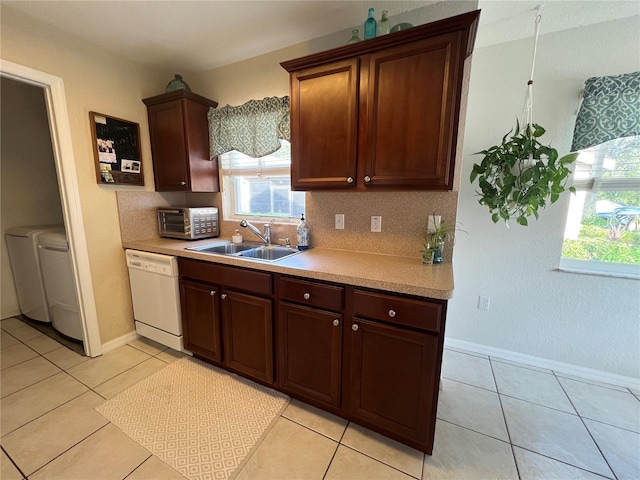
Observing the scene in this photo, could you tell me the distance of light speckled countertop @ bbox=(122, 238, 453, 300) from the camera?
123cm

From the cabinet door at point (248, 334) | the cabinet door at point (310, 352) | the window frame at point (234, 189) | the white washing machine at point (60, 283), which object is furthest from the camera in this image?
the window frame at point (234, 189)

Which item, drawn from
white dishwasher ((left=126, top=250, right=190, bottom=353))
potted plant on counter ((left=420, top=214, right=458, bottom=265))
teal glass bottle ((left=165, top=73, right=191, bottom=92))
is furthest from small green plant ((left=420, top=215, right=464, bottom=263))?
teal glass bottle ((left=165, top=73, right=191, bottom=92))

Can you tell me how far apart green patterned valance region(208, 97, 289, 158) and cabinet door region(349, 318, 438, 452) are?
1.59m

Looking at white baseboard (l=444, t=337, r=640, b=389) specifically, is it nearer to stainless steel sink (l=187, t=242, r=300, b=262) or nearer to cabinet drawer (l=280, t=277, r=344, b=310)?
cabinet drawer (l=280, t=277, r=344, b=310)

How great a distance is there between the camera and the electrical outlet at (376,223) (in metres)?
1.91

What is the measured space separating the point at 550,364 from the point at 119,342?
145 inches

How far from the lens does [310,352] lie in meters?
1.55

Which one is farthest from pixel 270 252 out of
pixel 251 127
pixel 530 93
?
pixel 530 93

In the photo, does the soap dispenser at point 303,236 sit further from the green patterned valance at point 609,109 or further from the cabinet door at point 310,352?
the green patterned valance at point 609,109

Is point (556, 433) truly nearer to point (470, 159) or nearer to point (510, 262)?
point (510, 262)

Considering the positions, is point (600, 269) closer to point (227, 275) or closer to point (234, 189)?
point (227, 275)

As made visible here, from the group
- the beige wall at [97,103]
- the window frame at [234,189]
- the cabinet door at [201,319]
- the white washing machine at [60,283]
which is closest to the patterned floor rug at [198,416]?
the cabinet door at [201,319]

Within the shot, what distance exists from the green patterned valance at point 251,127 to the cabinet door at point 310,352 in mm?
1350

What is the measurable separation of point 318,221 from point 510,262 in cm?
159
